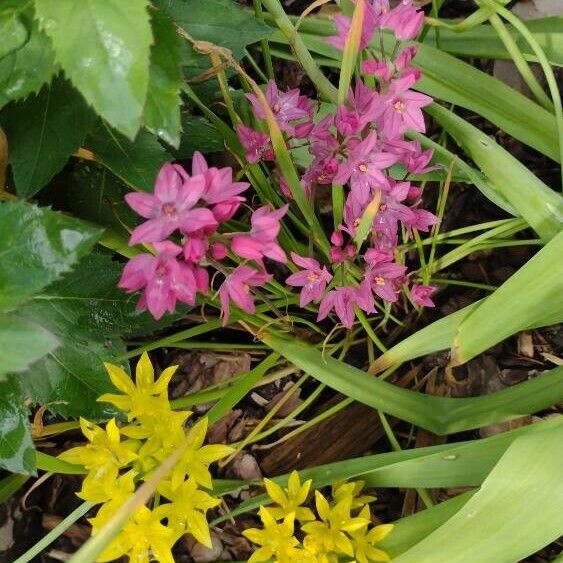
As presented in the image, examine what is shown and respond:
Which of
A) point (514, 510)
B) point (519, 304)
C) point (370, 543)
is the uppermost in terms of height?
point (519, 304)

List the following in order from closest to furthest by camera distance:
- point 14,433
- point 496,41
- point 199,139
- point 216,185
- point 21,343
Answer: point 21,343
point 216,185
point 14,433
point 199,139
point 496,41

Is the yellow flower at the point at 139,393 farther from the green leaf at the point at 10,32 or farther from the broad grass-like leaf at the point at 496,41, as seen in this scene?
the broad grass-like leaf at the point at 496,41

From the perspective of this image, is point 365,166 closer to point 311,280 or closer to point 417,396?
point 311,280

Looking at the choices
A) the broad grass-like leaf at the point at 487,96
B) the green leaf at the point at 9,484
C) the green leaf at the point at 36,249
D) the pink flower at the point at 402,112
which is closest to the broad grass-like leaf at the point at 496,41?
the broad grass-like leaf at the point at 487,96

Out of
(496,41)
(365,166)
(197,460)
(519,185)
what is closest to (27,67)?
(365,166)

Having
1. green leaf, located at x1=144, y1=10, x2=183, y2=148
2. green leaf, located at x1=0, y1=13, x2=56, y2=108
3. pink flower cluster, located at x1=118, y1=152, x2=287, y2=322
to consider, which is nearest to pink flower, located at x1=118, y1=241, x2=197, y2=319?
pink flower cluster, located at x1=118, y1=152, x2=287, y2=322

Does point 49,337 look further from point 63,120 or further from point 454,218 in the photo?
point 454,218

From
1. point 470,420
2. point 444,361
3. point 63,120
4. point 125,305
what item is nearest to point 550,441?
point 470,420
